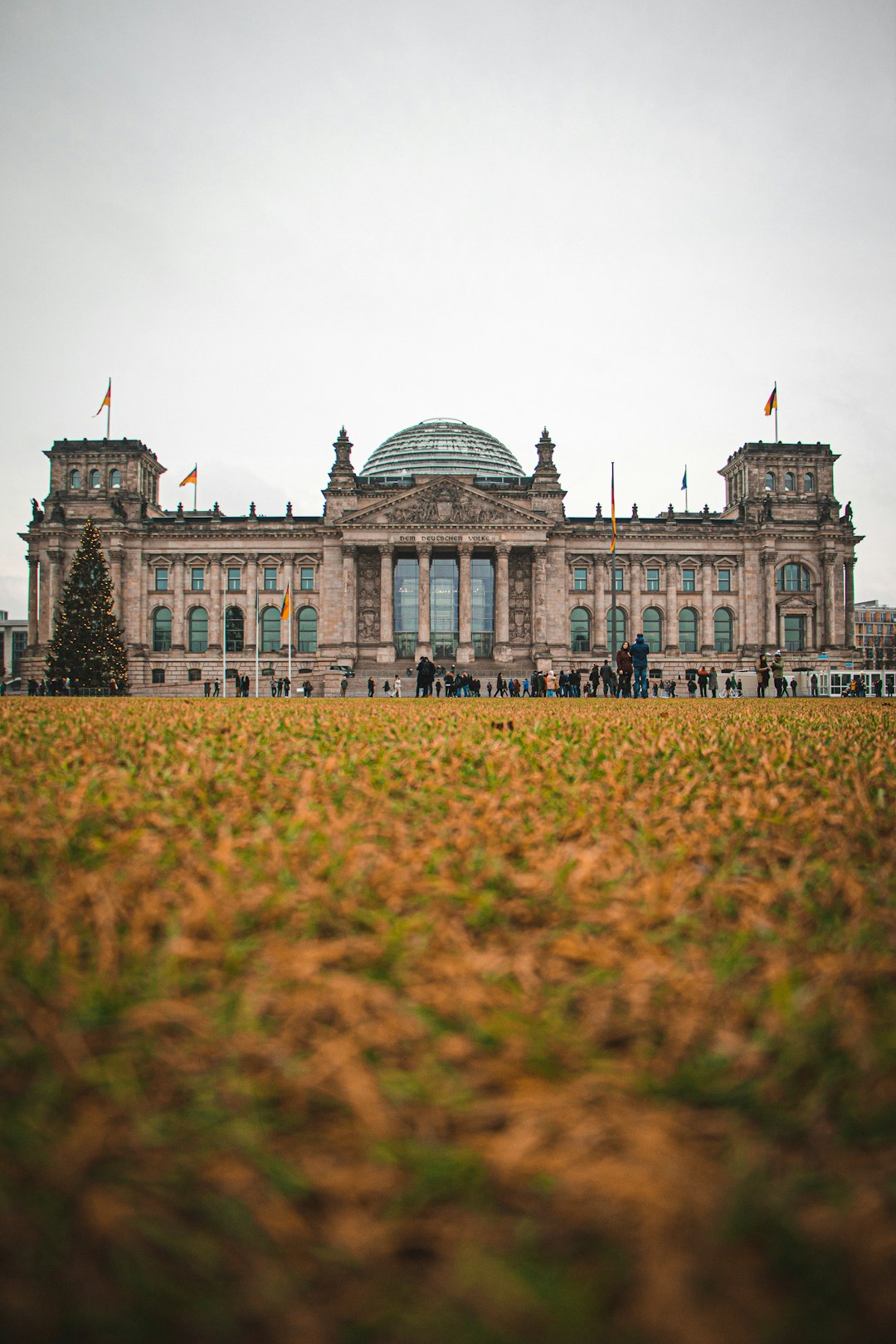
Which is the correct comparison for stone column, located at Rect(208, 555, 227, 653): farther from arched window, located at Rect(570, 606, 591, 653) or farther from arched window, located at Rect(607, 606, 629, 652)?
arched window, located at Rect(607, 606, 629, 652)

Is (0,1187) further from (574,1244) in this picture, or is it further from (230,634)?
(230,634)

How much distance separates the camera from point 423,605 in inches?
2362

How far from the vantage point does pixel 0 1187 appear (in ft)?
3.25

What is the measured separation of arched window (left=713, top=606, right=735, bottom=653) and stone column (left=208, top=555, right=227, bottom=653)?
126ft

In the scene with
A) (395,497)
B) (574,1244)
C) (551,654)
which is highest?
(395,497)

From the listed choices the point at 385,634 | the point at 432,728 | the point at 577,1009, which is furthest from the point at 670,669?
the point at 577,1009

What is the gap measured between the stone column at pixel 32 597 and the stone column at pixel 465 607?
1315 inches

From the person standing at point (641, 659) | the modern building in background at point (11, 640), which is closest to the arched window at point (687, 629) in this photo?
the person standing at point (641, 659)

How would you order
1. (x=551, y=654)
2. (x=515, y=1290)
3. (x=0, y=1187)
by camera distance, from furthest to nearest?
(x=551, y=654), (x=0, y=1187), (x=515, y=1290)

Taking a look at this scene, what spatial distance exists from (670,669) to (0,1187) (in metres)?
65.7

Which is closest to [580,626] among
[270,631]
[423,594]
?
[423,594]

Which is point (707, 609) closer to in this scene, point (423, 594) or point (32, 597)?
point (423, 594)

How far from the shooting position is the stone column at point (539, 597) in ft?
201

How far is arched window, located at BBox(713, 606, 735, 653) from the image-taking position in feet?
216
